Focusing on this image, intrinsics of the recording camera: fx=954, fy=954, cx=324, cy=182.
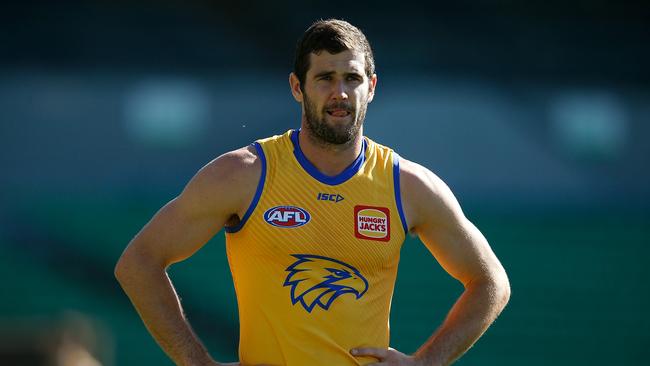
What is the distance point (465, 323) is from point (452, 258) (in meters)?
0.24

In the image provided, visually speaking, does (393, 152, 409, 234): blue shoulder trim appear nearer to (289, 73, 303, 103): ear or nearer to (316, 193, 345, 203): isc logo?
(316, 193, 345, 203): isc logo

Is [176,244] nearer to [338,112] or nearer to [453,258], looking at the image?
[338,112]

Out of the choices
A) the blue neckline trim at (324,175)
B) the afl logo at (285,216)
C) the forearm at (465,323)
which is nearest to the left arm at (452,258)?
the forearm at (465,323)

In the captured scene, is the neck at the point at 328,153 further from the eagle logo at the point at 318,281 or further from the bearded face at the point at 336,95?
the eagle logo at the point at 318,281

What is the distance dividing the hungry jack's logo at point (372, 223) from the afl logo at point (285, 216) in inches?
7.1

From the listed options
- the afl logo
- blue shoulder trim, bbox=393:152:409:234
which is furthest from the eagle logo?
blue shoulder trim, bbox=393:152:409:234

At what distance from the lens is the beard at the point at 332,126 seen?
10.9 ft

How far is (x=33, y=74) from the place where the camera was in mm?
11102

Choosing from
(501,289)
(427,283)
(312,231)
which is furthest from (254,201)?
(427,283)

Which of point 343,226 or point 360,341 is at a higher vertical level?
point 343,226

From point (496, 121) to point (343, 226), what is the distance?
8.43 m

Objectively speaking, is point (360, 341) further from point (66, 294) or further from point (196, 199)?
point (66, 294)

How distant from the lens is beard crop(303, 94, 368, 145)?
3.33 meters

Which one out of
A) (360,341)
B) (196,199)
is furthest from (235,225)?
(360,341)
